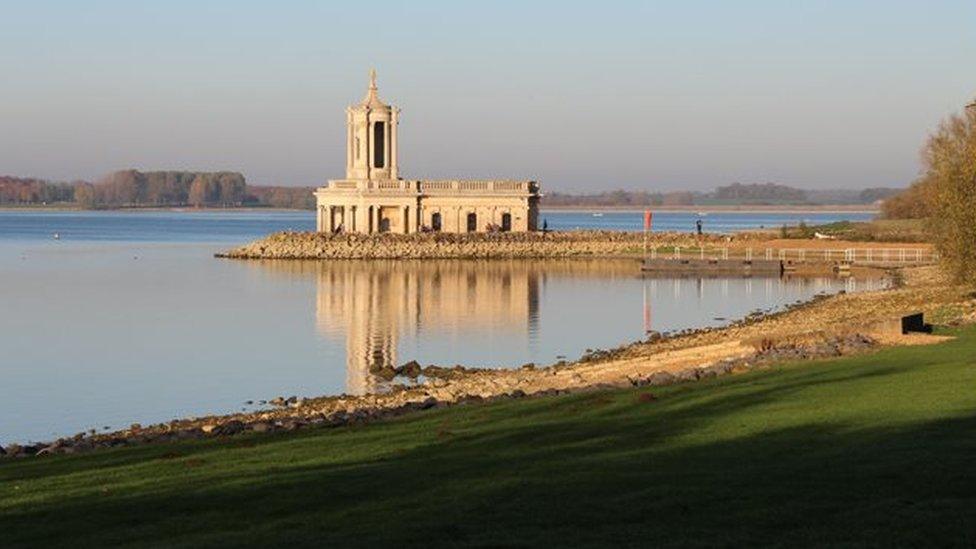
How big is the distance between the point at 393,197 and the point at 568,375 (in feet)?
240

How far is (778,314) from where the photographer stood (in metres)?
49.6

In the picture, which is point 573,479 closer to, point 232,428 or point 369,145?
point 232,428

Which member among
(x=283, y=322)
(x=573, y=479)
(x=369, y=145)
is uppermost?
(x=369, y=145)

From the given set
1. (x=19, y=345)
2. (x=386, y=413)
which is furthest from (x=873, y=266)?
(x=386, y=413)

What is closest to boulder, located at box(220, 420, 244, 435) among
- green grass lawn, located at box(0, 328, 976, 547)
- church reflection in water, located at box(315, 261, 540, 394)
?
green grass lawn, located at box(0, 328, 976, 547)

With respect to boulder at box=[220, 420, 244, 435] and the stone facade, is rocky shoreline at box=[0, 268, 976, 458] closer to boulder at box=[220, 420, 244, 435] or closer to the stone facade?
boulder at box=[220, 420, 244, 435]

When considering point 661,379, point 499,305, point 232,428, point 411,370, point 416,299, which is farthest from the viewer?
point 416,299

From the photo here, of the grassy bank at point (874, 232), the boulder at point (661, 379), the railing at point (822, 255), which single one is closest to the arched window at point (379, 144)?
the railing at point (822, 255)

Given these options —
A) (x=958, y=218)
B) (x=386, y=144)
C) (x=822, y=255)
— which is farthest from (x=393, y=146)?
(x=958, y=218)

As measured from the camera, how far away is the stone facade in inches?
3974

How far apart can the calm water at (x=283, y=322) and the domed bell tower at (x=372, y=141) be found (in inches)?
527

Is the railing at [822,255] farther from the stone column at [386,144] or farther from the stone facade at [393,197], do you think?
the stone column at [386,144]

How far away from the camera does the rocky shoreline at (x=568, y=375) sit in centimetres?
2098

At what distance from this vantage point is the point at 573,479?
42.5 feet
